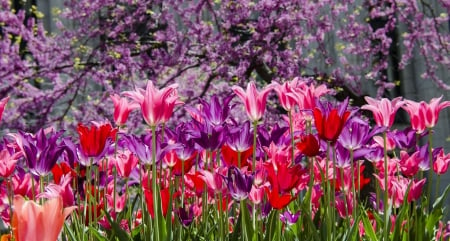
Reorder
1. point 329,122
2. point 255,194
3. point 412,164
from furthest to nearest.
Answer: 1. point 412,164
2. point 255,194
3. point 329,122

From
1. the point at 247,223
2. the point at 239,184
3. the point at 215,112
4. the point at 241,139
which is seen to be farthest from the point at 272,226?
the point at 215,112

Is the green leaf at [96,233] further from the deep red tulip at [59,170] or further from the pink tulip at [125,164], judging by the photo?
the deep red tulip at [59,170]

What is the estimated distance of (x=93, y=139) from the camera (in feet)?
7.37

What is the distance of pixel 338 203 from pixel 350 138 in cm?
49

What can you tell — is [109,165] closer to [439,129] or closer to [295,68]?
[295,68]

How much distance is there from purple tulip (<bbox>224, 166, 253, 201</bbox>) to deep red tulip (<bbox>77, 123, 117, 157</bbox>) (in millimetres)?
436

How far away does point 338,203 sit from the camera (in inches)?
105

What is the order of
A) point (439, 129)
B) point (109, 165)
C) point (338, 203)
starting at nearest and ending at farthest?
point (338, 203) → point (109, 165) → point (439, 129)

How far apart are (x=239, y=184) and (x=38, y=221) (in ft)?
3.15

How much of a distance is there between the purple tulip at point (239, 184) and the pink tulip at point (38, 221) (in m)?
0.93

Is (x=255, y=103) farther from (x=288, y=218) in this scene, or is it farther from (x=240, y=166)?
(x=288, y=218)

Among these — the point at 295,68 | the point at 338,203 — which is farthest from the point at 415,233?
the point at 295,68

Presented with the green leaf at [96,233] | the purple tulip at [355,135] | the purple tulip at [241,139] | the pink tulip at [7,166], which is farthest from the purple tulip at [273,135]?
the pink tulip at [7,166]

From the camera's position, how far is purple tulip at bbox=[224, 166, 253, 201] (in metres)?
2.09
